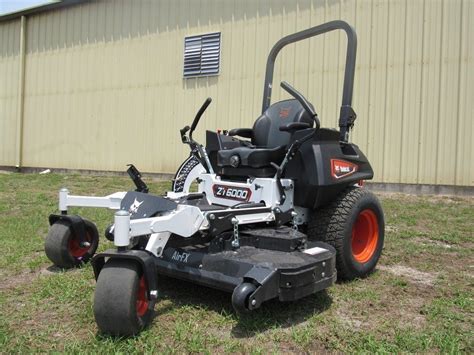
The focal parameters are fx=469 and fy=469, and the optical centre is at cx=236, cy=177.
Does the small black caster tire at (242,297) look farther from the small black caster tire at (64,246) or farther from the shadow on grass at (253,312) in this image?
the small black caster tire at (64,246)

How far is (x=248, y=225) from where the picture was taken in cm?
356

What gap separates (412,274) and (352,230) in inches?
29.2

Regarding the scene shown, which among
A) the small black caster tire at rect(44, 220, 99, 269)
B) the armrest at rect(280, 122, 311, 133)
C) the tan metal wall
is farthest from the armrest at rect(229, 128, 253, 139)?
the tan metal wall

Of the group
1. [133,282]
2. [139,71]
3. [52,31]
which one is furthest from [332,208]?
[52,31]

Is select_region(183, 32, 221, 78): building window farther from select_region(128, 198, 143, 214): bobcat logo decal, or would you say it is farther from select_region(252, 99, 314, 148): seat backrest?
select_region(128, 198, 143, 214): bobcat logo decal

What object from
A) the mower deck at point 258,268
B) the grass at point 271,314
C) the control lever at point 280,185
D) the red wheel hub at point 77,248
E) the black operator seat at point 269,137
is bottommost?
the grass at point 271,314

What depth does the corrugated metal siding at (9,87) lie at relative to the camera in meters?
15.0

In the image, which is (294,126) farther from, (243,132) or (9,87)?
(9,87)

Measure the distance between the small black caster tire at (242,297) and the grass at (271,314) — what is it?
0.20 meters

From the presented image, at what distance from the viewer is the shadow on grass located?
2.77 m

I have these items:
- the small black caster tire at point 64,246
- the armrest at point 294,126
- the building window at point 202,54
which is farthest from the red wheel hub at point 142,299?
the building window at point 202,54

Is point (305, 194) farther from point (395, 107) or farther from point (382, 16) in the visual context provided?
point (382, 16)

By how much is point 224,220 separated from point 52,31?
13093 millimetres

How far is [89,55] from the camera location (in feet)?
44.0
